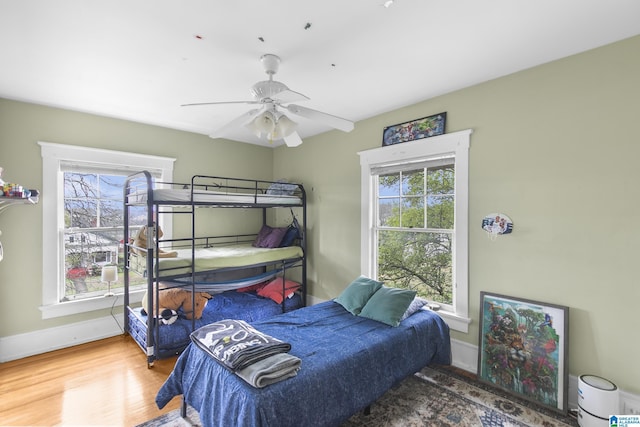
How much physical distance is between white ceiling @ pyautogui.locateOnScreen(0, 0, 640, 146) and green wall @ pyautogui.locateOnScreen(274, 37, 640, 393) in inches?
8.3

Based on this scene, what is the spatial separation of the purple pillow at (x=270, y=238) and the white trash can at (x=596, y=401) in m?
3.14

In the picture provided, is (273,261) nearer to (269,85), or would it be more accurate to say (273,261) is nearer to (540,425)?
(269,85)

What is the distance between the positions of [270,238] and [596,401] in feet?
10.9

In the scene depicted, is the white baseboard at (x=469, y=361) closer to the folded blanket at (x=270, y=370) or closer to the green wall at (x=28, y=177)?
the folded blanket at (x=270, y=370)

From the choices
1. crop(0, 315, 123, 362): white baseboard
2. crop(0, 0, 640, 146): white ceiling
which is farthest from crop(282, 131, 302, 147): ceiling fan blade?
crop(0, 315, 123, 362): white baseboard

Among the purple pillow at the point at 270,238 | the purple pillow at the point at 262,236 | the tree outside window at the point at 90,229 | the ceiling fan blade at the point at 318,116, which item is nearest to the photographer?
the ceiling fan blade at the point at 318,116

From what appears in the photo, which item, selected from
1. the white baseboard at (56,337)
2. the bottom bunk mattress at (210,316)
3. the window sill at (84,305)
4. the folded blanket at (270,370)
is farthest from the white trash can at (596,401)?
the white baseboard at (56,337)

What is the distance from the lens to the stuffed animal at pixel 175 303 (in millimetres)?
2988

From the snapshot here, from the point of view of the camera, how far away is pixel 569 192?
2.17 m

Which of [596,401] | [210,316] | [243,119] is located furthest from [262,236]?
[596,401]

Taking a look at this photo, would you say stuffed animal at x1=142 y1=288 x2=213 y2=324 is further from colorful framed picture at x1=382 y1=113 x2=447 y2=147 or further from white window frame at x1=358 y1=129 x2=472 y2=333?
colorful framed picture at x1=382 y1=113 x2=447 y2=147

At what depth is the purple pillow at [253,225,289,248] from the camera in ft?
13.1

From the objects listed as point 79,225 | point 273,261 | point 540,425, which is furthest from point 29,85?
point 540,425

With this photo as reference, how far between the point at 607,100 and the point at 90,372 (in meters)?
4.59
